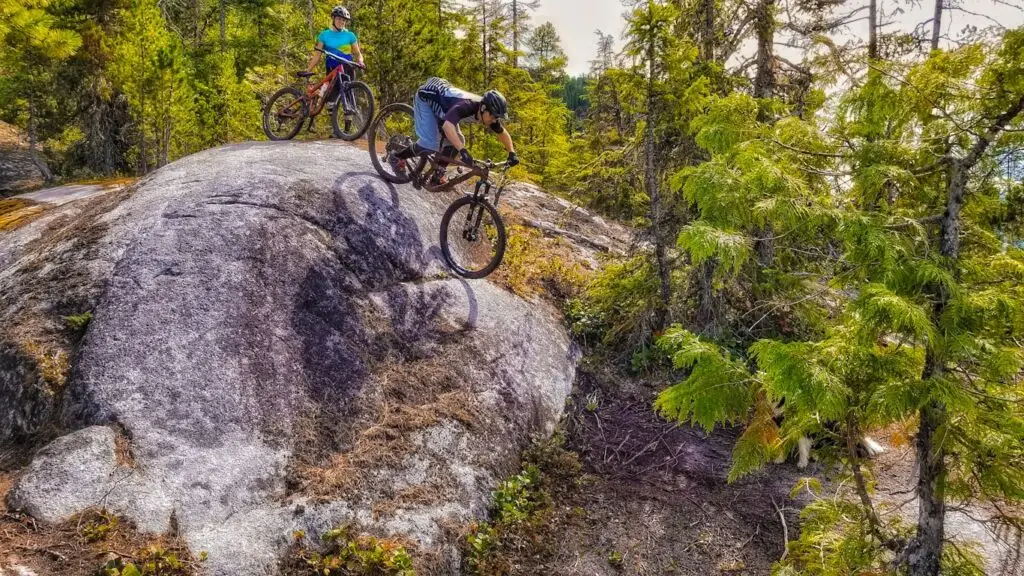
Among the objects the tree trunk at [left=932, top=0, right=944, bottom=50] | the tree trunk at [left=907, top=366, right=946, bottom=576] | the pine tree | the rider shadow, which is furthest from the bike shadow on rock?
the tree trunk at [left=932, top=0, right=944, bottom=50]

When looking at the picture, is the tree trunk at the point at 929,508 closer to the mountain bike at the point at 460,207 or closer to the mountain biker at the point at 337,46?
the mountain bike at the point at 460,207

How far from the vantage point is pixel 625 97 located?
28.6 feet

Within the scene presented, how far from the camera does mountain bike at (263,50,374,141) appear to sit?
9.60 metres

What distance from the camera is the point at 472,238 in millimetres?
8484

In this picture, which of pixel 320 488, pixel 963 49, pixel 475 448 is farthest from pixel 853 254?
pixel 320 488

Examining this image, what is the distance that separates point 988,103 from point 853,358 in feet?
5.87

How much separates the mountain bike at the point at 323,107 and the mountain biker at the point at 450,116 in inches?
84.3

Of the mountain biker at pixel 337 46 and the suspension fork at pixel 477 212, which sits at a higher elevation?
the mountain biker at pixel 337 46

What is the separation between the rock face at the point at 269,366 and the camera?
189 inches

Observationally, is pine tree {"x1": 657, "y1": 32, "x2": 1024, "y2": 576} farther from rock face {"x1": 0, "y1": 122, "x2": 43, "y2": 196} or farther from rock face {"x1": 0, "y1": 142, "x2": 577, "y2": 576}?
rock face {"x1": 0, "y1": 122, "x2": 43, "y2": 196}

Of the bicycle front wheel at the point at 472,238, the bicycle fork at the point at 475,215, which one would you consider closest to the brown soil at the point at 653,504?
the bicycle front wheel at the point at 472,238

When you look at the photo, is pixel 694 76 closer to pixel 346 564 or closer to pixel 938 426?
→ pixel 938 426

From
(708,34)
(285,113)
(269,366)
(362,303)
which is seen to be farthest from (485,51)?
(269,366)

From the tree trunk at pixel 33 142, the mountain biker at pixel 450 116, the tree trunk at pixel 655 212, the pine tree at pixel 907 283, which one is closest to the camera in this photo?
the pine tree at pixel 907 283
